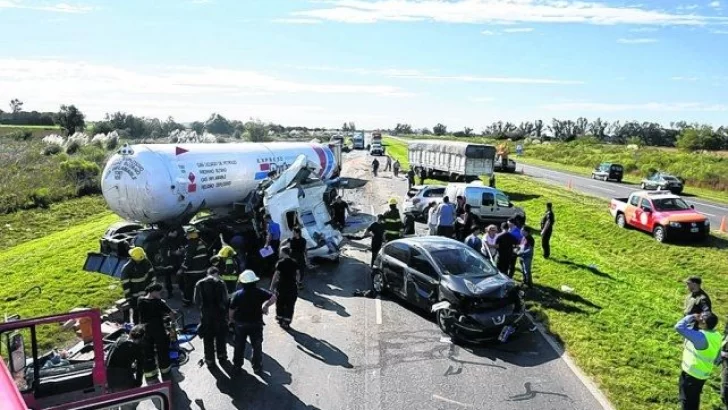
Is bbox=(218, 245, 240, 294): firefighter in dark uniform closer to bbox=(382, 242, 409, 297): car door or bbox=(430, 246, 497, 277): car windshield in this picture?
bbox=(382, 242, 409, 297): car door

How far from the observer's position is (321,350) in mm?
9969

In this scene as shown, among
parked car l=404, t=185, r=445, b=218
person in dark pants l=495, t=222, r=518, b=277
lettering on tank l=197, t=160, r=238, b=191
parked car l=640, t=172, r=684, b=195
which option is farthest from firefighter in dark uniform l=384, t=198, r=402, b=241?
parked car l=640, t=172, r=684, b=195

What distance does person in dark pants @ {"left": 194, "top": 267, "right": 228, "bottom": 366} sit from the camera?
8812 mm

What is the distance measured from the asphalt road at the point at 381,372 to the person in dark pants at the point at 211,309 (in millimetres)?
474

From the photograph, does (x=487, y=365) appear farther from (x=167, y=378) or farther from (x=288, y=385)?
(x=167, y=378)

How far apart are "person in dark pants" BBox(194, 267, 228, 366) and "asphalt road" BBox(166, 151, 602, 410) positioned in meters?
0.47

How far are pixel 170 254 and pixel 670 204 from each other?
17367 mm

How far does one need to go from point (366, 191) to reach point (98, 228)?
1573 centimetres

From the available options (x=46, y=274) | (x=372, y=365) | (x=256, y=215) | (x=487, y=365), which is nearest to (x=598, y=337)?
(x=487, y=365)

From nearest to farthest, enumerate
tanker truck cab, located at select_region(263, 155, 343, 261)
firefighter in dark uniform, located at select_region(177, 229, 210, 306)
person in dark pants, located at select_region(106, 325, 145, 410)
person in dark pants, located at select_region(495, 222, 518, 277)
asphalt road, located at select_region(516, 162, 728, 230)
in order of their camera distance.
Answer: person in dark pants, located at select_region(106, 325, 145, 410) < firefighter in dark uniform, located at select_region(177, 229, 210, 306) < person in dark pants, located at select_region(495, 222, 518, 277) < tanker truck cab, located at select_region(263, 155, 343, 261) < asphalt road, located at select_region(516, 162, 728, 230)

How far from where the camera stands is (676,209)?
20.0 m

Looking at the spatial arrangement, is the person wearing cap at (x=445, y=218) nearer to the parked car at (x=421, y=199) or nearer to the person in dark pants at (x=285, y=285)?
the person in dark pants at (x=285, y=285)

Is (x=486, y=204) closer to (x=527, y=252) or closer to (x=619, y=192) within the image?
(x=527, y=252)

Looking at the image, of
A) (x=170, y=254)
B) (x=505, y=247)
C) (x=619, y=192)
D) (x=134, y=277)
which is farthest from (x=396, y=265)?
(x=619, y=192)
